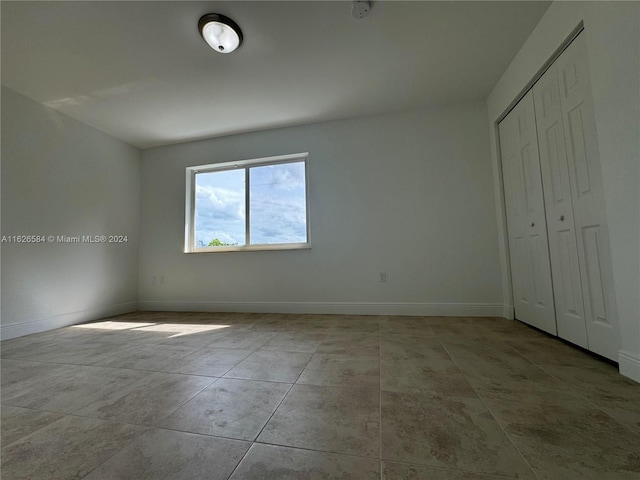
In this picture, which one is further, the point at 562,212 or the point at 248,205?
the point at 248,205

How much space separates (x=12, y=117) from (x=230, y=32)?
2.35 m

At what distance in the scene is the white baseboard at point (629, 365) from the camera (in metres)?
1.17

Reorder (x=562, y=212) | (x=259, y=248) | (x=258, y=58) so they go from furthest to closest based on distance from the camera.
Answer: (x=259, y=248)
(x=258, y=58)
(x=562, y=212)

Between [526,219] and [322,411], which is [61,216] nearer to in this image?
[322,411]

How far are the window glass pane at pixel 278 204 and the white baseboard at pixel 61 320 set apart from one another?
1943 millimetres

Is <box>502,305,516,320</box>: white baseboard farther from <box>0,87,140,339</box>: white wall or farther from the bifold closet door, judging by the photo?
<box>0,87,140,339</box>: white wall

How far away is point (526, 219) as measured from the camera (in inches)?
83.7

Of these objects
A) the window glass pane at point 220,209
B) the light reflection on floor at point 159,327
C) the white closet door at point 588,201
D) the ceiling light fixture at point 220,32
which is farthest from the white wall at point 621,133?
the window glass pane at point 220,209

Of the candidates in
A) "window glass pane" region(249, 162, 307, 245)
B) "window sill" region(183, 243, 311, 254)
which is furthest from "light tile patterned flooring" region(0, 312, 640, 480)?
"window glass pane" region(249, 162, 307, 245)

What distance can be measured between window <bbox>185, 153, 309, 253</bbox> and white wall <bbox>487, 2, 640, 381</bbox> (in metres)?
2.41

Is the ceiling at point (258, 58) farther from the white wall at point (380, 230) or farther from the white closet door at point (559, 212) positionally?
the white closet door at point (559, 212)

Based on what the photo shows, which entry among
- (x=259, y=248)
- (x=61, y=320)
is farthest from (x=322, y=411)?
(x=61, y=320)

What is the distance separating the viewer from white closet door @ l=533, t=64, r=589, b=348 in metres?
1.62

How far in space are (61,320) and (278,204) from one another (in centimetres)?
262
